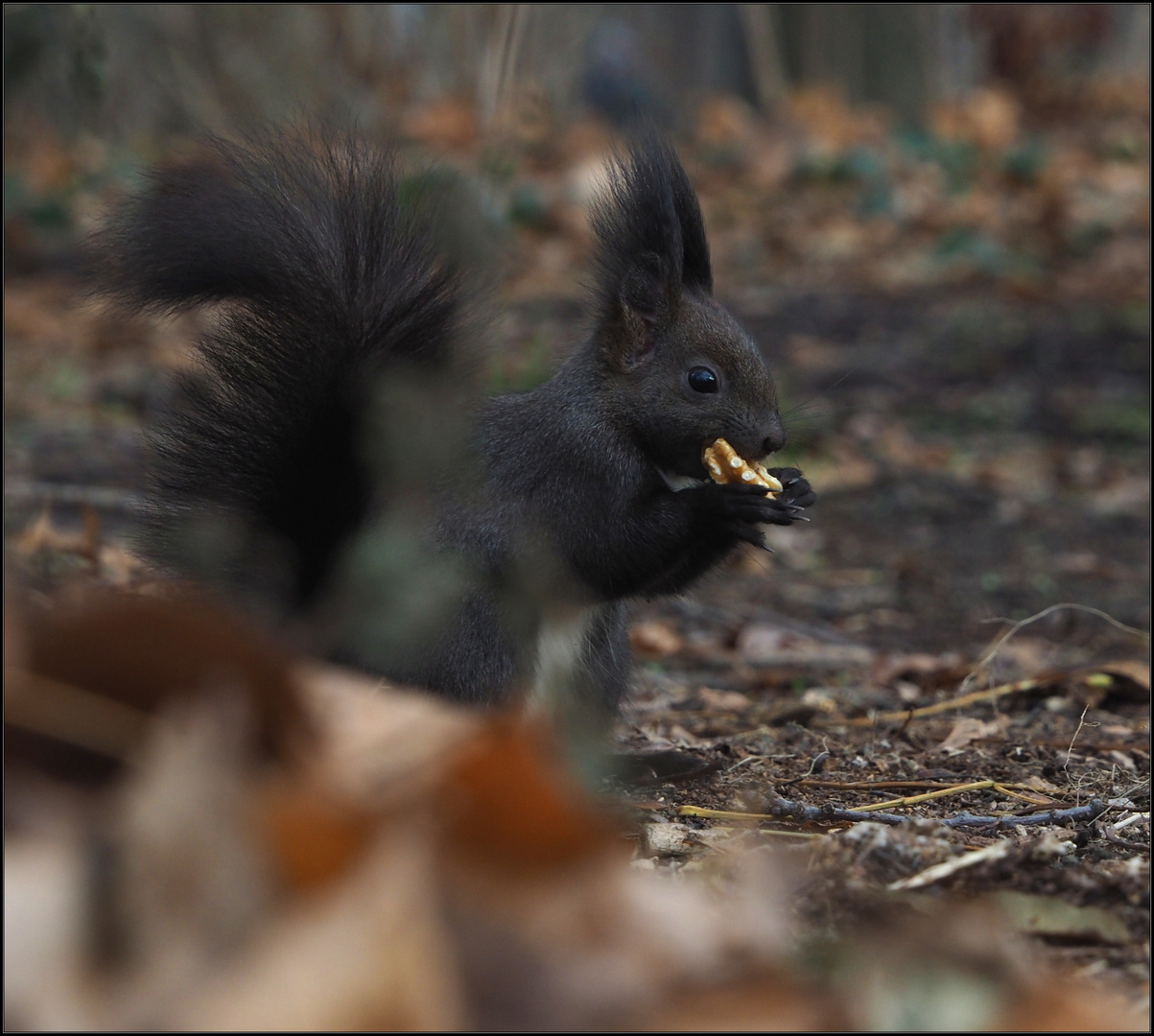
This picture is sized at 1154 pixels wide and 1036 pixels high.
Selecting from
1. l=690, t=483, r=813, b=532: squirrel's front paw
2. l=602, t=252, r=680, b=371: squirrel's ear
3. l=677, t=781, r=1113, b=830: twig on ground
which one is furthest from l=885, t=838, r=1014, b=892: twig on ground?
l=602, t=252, r=680, b=371: squirrel's ear

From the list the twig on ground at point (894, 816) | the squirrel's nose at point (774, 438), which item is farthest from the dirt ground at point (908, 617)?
the squirrel's nose at point (774, 438)

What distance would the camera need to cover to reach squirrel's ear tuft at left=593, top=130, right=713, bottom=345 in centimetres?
288

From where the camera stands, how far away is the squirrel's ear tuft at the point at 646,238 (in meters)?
2.88

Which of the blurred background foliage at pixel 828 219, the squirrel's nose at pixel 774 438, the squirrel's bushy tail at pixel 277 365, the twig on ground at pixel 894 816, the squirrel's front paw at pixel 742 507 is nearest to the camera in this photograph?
the twig on ground at pixel 894 816

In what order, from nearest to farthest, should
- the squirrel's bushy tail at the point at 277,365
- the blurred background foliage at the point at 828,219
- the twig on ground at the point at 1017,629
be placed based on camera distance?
the squirrel's bushy tail at the point at 277,365
the twig on ground at the point at 1017,629
the blurred background foliage at the point at 828,219

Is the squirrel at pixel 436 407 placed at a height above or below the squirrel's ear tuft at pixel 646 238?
below

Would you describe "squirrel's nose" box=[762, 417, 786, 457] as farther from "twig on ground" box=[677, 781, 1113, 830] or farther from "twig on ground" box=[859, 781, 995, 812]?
"twig on ground" box=[677, 781, 1113, 830]

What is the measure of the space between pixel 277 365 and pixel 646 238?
2.72 feet

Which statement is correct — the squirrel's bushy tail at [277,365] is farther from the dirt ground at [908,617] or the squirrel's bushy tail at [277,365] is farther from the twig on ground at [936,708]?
the twig on ground at [936,708]

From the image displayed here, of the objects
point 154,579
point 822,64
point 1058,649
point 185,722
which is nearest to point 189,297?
point 154,579

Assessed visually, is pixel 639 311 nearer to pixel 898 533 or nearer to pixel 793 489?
pixel 793 489

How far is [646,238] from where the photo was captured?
297 centimetres

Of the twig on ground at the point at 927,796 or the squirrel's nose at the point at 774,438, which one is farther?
the squirrel's nose at the point at 774,438

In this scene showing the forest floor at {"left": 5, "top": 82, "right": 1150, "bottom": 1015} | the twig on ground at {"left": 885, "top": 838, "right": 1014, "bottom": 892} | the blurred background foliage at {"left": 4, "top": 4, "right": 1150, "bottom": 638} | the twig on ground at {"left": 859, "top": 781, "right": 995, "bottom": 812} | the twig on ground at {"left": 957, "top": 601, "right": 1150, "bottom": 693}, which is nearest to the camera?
the twig on ground at {"left": 885, "top": 838, "right": 1014, "bottom": 892}
